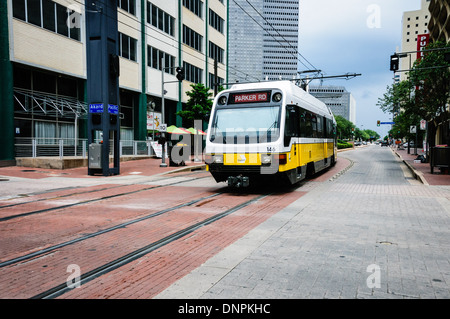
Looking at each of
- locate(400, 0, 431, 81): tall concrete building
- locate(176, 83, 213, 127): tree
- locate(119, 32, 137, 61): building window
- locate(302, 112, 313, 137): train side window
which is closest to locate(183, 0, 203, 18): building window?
locate(119, 32, 137, 61): building window

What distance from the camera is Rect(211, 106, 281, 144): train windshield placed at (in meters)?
10.4

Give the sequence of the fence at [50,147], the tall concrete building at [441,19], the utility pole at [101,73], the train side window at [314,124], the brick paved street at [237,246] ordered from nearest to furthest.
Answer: the brick paved street at [237,246], the train side window at [314,124], the utility pole at [101,73], the fence at [50,147], the tall concrete building at [441,19]

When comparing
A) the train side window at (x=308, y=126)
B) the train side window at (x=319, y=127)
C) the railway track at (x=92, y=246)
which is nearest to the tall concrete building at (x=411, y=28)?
the train side window at (x=319, y=127)

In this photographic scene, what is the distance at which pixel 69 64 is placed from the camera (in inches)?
860

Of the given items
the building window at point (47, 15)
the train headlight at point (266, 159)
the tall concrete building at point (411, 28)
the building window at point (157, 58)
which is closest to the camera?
the train headlight at point (266, 159)

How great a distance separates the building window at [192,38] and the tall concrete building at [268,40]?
65850mm

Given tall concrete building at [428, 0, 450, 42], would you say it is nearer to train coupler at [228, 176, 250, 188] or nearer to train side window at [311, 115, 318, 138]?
train side window at [311, 115, 318, 138]

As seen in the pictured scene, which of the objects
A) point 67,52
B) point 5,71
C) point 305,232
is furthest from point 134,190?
point 67,52

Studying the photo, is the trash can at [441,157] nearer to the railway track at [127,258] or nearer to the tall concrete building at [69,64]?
the railway track at [127,258]

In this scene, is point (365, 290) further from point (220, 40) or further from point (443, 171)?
point (220, 40)

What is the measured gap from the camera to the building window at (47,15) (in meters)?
18.7
